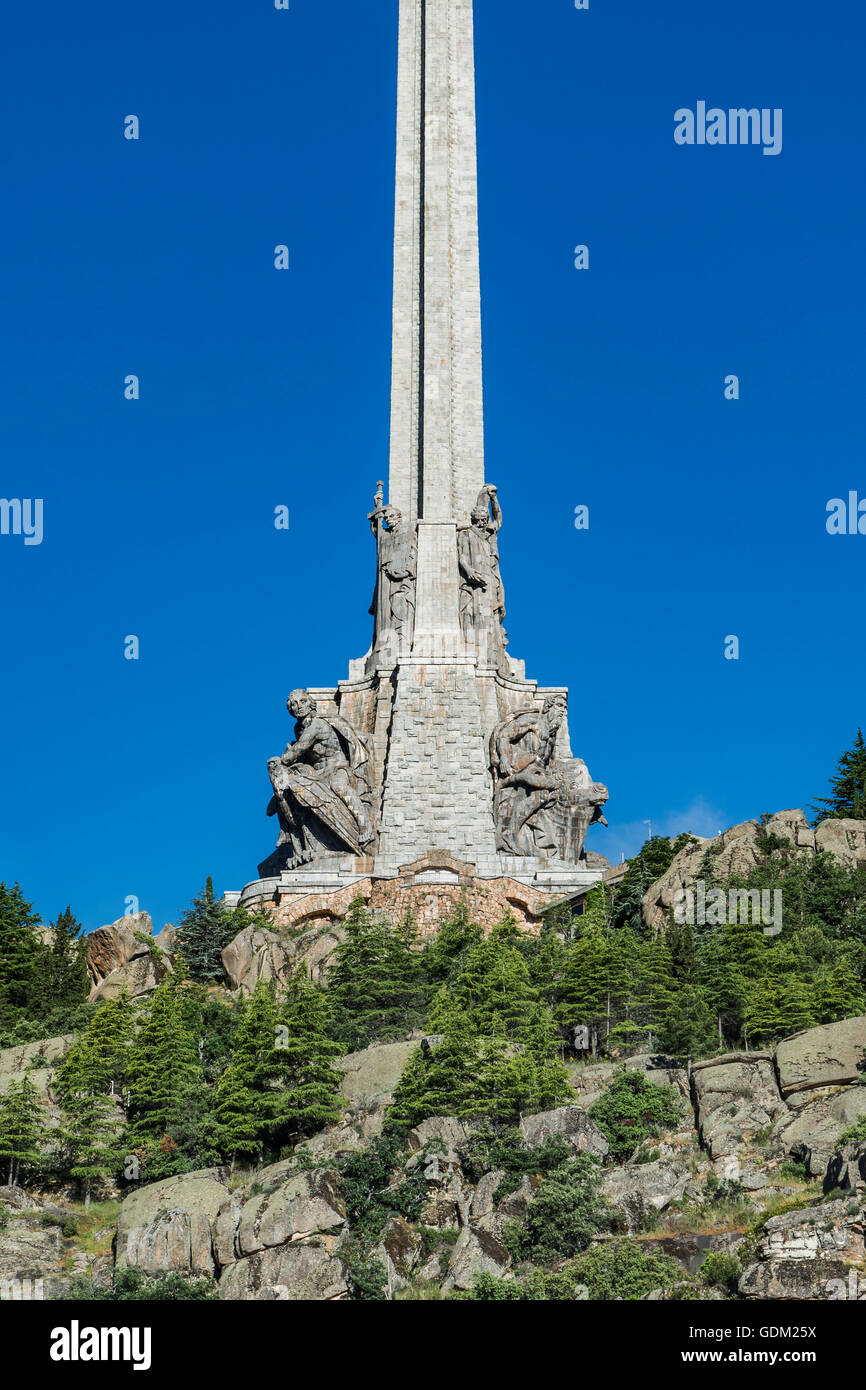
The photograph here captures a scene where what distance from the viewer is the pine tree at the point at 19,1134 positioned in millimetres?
34656

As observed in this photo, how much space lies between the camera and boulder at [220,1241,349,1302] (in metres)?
29.1

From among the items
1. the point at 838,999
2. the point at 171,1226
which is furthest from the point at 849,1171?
the point at 171,1226

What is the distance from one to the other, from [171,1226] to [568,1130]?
732 centimetres

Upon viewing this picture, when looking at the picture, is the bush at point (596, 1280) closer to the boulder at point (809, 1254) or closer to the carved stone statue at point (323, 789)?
the boulder at point (809, 1254)

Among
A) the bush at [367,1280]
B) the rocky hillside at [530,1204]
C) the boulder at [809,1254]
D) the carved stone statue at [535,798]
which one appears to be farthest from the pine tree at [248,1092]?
the carved stone statue at [535,798]

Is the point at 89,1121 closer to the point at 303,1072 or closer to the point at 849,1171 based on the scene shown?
the point at 303,1072

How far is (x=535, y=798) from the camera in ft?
186

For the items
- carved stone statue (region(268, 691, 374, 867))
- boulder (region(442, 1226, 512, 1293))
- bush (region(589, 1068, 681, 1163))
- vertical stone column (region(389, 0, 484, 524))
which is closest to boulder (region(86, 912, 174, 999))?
carved stone statue (region(268, 691, 374, 867))

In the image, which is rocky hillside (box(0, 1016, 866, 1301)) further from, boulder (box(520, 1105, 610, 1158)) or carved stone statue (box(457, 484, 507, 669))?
carved stone statue (box(457, 484, 507, 669))

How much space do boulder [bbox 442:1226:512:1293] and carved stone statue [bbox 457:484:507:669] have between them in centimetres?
3155

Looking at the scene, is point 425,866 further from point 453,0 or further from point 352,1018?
point 453,0

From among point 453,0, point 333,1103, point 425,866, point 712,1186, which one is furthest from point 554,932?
point 453,0

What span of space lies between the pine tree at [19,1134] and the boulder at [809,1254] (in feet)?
50.3
